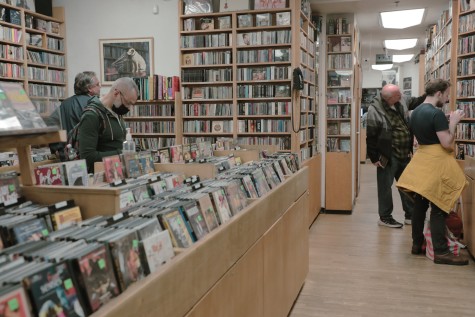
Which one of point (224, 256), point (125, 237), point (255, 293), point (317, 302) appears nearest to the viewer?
point (125, 237)

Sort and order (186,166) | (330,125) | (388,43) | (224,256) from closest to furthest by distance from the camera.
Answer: (224,256) → (186,166) → (330,125) → (388,43)

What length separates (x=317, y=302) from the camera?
11.3 feet

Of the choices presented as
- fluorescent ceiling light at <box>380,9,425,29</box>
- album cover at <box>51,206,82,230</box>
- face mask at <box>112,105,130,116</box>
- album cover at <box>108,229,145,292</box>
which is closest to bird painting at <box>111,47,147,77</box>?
face mask at <box>112,105,130,116</box>

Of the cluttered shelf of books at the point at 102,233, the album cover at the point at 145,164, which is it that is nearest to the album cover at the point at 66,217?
the cluttered shelf of books at the point at 102,233

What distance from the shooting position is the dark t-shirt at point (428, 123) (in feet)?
13.4

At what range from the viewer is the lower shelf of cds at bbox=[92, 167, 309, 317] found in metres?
1.29

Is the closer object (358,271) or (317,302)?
(317,302)

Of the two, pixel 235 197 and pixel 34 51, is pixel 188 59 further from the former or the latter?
pixel 235 197

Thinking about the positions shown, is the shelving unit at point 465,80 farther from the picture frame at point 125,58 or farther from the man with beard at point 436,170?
the picture frame at point 125,58

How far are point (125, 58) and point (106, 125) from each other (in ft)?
12.8

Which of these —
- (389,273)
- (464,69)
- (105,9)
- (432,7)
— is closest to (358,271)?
(389,273)

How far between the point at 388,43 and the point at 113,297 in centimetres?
967

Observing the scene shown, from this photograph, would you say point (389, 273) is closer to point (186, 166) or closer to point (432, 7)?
point (186, 166)

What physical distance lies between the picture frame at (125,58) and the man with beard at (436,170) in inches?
158
